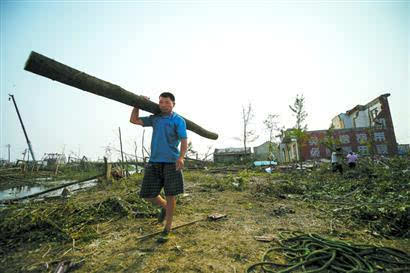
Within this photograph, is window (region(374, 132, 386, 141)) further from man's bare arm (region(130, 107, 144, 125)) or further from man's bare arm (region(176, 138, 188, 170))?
man's bare arm (region(130, 107, 144, 125))

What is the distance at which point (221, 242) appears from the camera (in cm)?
240

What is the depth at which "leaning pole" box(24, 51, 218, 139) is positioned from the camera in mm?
1885

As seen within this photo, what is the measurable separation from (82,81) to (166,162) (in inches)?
55.6

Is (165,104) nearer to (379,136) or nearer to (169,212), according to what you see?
(169,212)

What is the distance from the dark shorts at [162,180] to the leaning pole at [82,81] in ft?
3.22

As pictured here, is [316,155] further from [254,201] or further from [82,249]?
[82,249]

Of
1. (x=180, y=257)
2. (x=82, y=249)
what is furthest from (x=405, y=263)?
(x=82, y=249)

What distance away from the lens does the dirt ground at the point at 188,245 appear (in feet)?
6.37

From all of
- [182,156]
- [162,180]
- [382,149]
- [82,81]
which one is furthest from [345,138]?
[82,81]

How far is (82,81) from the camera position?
220 cm

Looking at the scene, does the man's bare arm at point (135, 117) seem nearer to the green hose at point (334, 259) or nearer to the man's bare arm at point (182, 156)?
the man's bare arm at point (182, 156)

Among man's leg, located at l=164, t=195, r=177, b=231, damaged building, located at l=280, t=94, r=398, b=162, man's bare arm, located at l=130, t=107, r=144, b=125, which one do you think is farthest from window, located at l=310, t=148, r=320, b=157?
man's bare arm, located at l=130, t=107, r=144, b=125

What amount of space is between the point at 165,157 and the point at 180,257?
1.21 metres

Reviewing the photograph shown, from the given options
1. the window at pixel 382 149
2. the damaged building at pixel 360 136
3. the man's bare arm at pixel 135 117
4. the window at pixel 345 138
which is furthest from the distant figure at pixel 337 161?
the window at pixel 382 149
